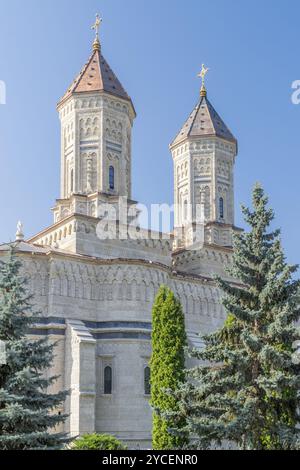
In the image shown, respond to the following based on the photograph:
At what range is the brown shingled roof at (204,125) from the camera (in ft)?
149

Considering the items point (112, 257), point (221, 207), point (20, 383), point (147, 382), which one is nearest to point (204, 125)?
point (221, 207)

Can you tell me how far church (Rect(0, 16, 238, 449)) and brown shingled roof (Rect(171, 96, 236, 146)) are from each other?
0.09m

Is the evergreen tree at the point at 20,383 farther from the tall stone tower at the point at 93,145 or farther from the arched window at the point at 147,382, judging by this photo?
the tall stone tower at the point at 93,145

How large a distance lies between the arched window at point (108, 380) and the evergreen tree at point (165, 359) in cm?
856

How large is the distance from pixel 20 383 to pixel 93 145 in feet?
70.8

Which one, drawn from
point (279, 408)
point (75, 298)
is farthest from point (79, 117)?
point (279, 408)

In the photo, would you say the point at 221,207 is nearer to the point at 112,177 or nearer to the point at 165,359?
the point at 112,177

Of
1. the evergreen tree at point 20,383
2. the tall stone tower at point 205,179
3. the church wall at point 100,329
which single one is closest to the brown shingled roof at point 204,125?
the tall stone tower at point 205,179

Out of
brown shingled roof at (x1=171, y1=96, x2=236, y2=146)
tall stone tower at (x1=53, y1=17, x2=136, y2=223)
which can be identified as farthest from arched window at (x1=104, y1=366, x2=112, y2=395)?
brown shingled roof at (x1=171, y1=96, x2=236, y2=146)

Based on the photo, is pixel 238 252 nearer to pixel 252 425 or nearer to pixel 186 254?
pixel 252 425

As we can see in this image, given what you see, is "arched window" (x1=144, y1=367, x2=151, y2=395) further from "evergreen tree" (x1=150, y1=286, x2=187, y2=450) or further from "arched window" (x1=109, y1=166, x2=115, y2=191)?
"arched window" (x1=109, y1=166, x2=115, y2=191)

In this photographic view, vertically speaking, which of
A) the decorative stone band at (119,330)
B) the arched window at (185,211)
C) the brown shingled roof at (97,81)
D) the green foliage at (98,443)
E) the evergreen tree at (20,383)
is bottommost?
the green foliage at (98,443)

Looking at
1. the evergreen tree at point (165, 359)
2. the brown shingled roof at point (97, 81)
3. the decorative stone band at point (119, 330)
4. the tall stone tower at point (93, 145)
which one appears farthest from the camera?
the brown shingled roof at point (97, 81)

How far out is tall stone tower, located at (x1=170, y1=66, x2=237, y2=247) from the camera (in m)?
44.0
